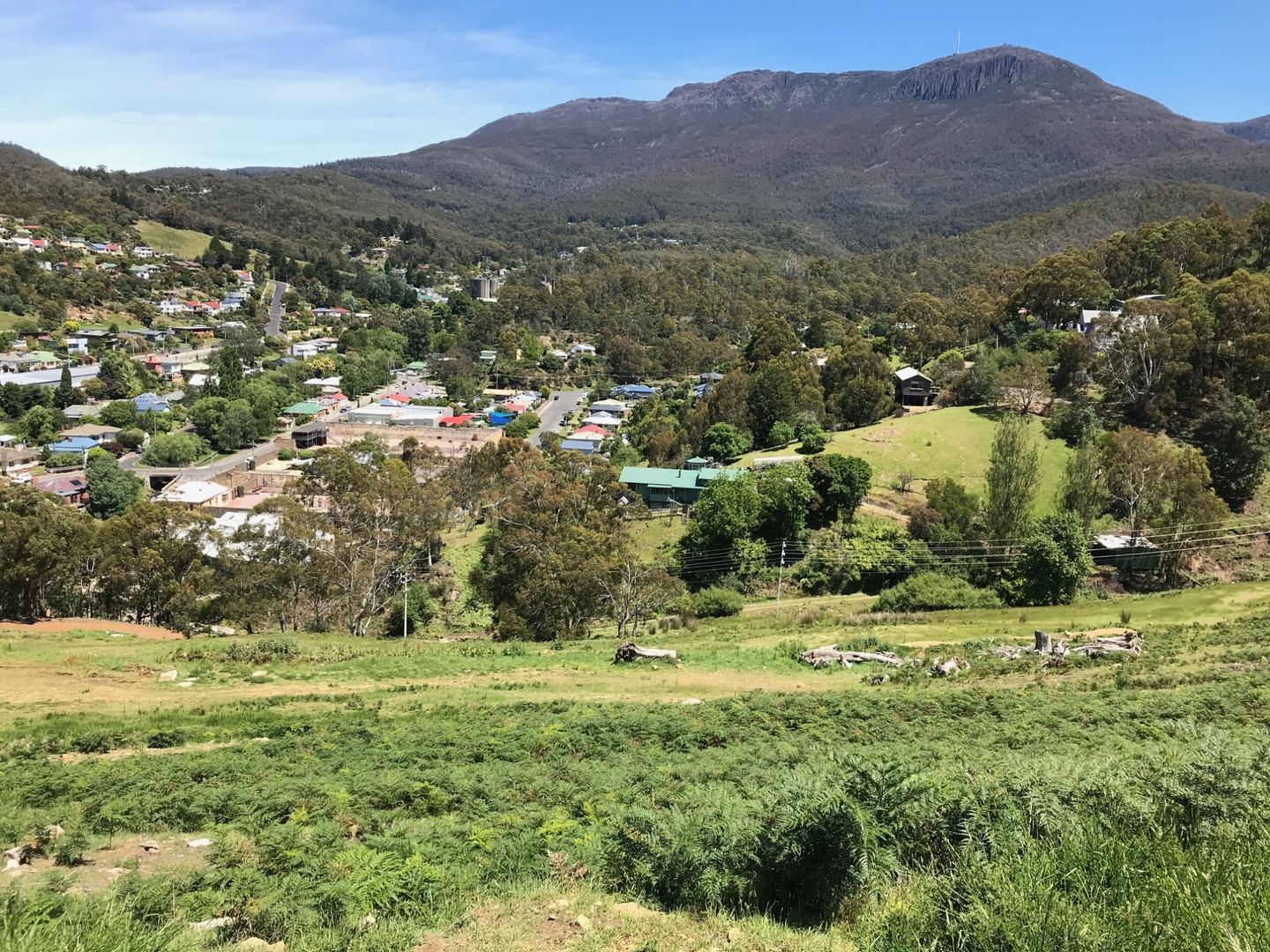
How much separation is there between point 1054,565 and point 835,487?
10.4 m

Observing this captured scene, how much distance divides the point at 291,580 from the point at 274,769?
16.9 metres

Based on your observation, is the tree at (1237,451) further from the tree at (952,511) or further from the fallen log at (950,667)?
the fallen log at (950,667)

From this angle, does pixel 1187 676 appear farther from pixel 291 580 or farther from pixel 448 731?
pixel 291 580

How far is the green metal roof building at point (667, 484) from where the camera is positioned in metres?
41.0

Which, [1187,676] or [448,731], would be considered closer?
[448,731]

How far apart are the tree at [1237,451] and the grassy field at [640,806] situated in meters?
19.4

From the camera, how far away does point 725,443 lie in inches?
1841

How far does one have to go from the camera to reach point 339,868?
281 inches

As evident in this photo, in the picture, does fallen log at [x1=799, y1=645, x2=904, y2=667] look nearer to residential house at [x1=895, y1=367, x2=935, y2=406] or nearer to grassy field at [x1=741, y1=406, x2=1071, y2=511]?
grassy field at [x1=741, y1=406, x2=1071, y2=511]

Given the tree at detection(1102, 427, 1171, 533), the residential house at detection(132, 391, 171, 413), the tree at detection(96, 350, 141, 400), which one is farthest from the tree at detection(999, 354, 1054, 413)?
the tree at detection(96, 350, 141, 400)

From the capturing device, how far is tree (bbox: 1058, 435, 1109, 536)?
99.7 feet

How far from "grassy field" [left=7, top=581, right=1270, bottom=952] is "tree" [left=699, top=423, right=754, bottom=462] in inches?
1173

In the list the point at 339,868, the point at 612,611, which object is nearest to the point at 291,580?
the point at 612,611

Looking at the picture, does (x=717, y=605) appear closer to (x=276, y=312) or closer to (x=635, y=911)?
(x=635, y=911)
